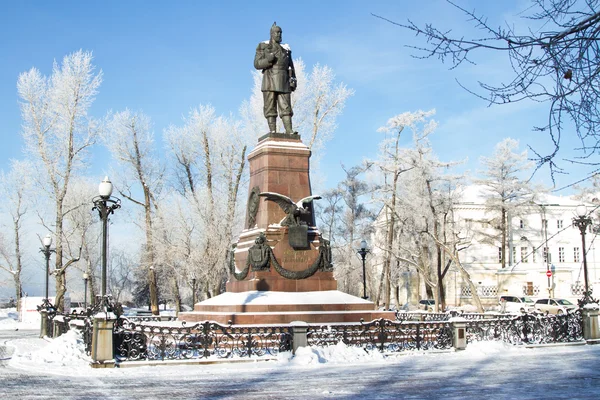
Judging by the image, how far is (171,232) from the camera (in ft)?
133

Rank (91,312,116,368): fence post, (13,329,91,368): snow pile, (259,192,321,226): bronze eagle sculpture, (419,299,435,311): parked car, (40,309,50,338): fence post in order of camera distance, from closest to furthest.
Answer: (91,312,116,368): fence post → (13,329,91,368): snow pile → (259,192,321,226): bronze eagle sculpture → (40,309,50,338): fence post → (419,299,435,311): parked car

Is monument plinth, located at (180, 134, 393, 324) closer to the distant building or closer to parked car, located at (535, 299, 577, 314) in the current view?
parked car, located at (535, 299, 577, 314)

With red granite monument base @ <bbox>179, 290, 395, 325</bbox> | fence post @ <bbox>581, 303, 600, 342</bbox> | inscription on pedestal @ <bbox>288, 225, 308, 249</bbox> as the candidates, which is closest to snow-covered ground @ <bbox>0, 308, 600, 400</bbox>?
fence post @ <bbox>581, 303, 600, 342</bbox>

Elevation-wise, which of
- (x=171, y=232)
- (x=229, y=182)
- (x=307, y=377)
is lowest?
(x=307, y=377)

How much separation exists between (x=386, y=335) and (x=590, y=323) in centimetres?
665

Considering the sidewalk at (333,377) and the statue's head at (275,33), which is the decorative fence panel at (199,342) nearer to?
the sidewalk at (333,377)

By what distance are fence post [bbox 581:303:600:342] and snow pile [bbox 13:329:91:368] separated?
13.5 m

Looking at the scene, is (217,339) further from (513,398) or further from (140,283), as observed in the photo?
(140,283)

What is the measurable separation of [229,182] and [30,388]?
29.9m

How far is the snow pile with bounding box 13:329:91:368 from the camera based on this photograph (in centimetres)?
1463

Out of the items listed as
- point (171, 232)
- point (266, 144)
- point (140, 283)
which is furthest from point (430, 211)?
point (140, 283)

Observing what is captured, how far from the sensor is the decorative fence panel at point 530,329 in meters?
18.3

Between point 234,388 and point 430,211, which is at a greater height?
point 430,211

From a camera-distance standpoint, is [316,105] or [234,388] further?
[316,105]
